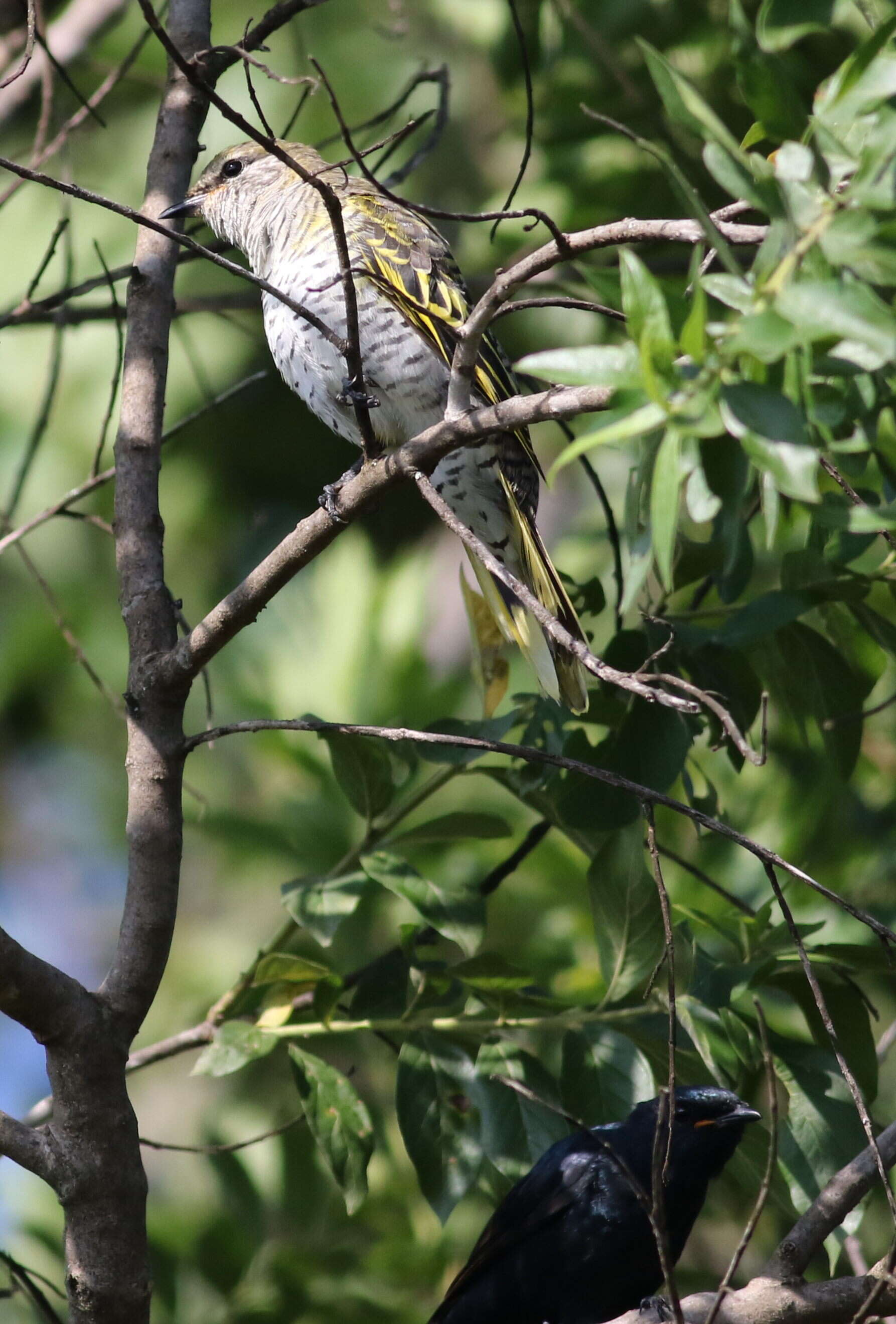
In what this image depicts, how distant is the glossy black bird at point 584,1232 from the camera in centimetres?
229

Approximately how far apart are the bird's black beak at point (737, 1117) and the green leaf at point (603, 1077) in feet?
0.66

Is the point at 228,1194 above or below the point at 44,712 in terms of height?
below

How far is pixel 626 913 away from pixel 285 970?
0.60 m

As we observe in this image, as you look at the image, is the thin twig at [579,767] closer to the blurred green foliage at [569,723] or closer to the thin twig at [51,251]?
the blurred green foliage at [569,723]

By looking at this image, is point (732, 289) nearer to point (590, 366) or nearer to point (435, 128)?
point (590, 366)

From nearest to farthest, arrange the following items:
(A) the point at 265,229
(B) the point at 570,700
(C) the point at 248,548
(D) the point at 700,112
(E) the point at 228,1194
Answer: (D) the point at 700,112 < (B) the point at 570,700 < (E) the point at 228,1194 < (A) the point at 265,229 < (C) the point at 248,548

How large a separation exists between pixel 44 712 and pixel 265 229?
4038mm

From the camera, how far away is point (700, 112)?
3.12 ft

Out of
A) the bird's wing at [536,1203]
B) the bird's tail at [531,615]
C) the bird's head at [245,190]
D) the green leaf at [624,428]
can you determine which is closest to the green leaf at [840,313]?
the green leaf at [624,428]

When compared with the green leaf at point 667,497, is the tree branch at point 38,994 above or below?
below

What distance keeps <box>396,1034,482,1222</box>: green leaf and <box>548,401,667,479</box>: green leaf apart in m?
1.41

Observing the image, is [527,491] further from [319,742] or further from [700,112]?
[700,112]

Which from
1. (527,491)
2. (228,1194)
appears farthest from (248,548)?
(228,1194)

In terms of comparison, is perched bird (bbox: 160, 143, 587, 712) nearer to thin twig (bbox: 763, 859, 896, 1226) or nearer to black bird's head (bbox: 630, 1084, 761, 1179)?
black bird's head (bbox: 630, 1084, 761, 1179)
